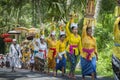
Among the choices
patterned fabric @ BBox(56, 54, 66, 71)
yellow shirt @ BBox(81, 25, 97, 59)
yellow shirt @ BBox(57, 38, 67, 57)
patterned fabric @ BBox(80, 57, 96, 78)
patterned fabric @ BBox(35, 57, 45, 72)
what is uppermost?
yellow shirt @ BBox(81, 25, 97, 59)

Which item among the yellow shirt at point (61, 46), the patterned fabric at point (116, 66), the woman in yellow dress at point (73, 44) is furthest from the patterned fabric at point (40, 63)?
the patterned fabric at point (116, 66)

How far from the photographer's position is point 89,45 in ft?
39.9

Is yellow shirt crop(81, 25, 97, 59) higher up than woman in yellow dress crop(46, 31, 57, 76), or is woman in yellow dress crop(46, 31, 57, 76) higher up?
yellow shirt crop(81, 25, 97, 59)

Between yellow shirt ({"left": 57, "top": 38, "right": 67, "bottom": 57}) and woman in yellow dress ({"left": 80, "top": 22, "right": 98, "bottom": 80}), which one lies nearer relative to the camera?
woman in yellow dress ({"left": 80, "top": 22, "right": 98, "bottom": 80})

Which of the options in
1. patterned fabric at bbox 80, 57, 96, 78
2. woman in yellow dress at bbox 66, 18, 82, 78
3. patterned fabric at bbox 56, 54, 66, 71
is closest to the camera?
patterned fabric at bbox 80, 57, 96, 78

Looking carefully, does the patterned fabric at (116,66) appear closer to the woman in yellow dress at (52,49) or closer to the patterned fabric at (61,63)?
the patterned fabric at (61,63)

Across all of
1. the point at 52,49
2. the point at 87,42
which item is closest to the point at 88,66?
the point at 87,42

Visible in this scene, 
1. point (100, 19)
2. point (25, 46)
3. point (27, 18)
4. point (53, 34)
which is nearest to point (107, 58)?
point (53, 34)

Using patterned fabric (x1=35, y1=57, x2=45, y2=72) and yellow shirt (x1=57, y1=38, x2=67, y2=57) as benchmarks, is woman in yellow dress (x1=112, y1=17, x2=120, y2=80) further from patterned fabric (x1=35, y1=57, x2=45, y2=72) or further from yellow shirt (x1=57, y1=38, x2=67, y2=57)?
patterned fabric (x1=35, y1=57, x2=45, y2=72)

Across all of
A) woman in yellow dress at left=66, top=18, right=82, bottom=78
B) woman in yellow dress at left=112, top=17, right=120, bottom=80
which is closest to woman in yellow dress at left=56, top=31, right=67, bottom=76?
woman in yellow dress at left=66, top=18, right=82, bottom=78

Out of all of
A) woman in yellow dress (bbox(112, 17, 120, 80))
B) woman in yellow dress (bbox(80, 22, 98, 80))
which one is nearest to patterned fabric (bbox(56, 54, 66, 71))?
woman in yellow dress (bbox(80, 22, 98, 80))

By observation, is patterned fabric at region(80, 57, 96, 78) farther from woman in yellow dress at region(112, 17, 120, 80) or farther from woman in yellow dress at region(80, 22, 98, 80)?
woman in yellow dress at region(112, 17, 120, 80)

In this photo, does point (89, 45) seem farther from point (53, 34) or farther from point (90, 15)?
A: point (53, 34)

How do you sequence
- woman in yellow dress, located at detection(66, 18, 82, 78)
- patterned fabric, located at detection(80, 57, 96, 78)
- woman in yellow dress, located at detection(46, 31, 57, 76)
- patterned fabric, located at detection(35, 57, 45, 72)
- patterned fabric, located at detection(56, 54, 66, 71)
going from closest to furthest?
1. patterned fabric, located at detection(80, 57, 96, 78)
2. woman in yellow dress, located at detection(66, 18, 82, 78)
3. patterned fabric, located at detection(56, 54, 66, 71)
4. woman in yellow dress, located at detection(46, 31, 57, 76)
5. patterned fabric, located at detection(35, 57, 45, 72)
